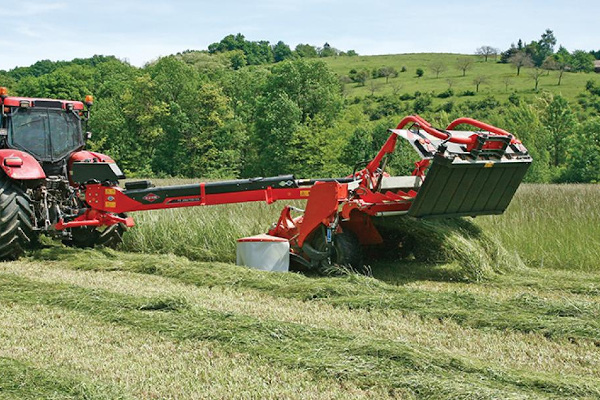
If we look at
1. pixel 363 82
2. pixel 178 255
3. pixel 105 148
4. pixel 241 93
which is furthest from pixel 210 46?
pixel 178 255

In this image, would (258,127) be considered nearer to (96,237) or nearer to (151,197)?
(96,237)

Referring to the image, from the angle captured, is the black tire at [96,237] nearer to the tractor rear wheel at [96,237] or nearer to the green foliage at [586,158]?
the tractor rear wheel at [96,237]

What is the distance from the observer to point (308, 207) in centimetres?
762

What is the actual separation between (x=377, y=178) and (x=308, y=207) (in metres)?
0.84

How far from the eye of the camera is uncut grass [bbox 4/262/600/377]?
438 cm

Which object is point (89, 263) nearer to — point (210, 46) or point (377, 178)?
point (377, 178)

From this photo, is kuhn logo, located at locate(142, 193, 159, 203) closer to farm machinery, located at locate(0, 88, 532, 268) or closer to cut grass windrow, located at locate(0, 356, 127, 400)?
farm machinery, located at locate(0, 88, 532, 268)

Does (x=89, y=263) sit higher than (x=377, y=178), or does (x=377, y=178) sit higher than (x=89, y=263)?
(x=377, y=178)

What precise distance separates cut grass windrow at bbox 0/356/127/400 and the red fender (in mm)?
4879

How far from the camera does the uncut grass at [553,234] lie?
7.97m

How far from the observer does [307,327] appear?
4.95 m

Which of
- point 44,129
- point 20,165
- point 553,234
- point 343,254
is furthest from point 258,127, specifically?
point 343,254

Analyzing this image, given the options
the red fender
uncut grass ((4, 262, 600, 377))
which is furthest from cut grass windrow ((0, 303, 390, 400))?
the red fender

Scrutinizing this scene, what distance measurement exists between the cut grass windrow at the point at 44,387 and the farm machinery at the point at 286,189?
3.97 metres
